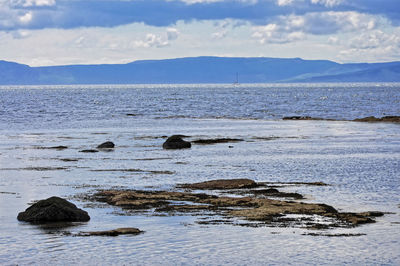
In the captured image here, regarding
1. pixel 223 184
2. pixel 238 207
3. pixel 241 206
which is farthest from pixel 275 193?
pixel 238 207

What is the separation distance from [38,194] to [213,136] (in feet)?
106

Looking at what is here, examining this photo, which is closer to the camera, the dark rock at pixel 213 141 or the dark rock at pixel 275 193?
the dark rock at pixel 275 193

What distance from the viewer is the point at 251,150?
4266 centimetres

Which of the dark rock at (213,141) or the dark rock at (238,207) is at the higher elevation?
the dark rock at (238,207)

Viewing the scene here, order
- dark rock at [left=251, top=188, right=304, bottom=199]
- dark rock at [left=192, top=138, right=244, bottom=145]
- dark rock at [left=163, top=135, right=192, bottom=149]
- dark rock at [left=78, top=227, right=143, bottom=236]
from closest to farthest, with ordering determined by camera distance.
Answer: dark rock at [left=78, top=227, right=143, bottom=236] → dark rock at [left=251, top=188, right=304, bottom=199] → dark rock at [left=163, top=135, right=192, bottom=149] → dark rock at [left=192, top=138, right=244, bottom=145]

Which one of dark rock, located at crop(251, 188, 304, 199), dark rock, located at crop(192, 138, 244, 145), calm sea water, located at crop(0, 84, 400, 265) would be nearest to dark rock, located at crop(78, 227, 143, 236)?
calm sea water, located at crop(0, 84, 400, 265)

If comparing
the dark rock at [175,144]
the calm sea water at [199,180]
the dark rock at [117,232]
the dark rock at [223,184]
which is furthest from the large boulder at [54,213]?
the dark rock at [175,144]

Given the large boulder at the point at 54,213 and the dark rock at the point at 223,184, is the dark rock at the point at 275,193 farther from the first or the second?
the large boulder at the point at 54,213

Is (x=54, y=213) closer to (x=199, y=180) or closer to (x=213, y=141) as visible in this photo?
(x=199, y=180)

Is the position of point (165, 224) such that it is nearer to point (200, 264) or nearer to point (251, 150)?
point (200, 264)

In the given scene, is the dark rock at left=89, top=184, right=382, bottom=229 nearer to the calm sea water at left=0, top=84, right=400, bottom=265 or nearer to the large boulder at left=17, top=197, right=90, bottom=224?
the calm sea water at left=0, top=84, right=400, bottom=265

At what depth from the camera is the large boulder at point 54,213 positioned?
1878 centimetres

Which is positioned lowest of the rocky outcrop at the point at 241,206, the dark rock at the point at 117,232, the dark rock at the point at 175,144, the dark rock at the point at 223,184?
the dark rock at the point at 175,144

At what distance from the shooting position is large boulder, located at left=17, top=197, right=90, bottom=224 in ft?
61.6
